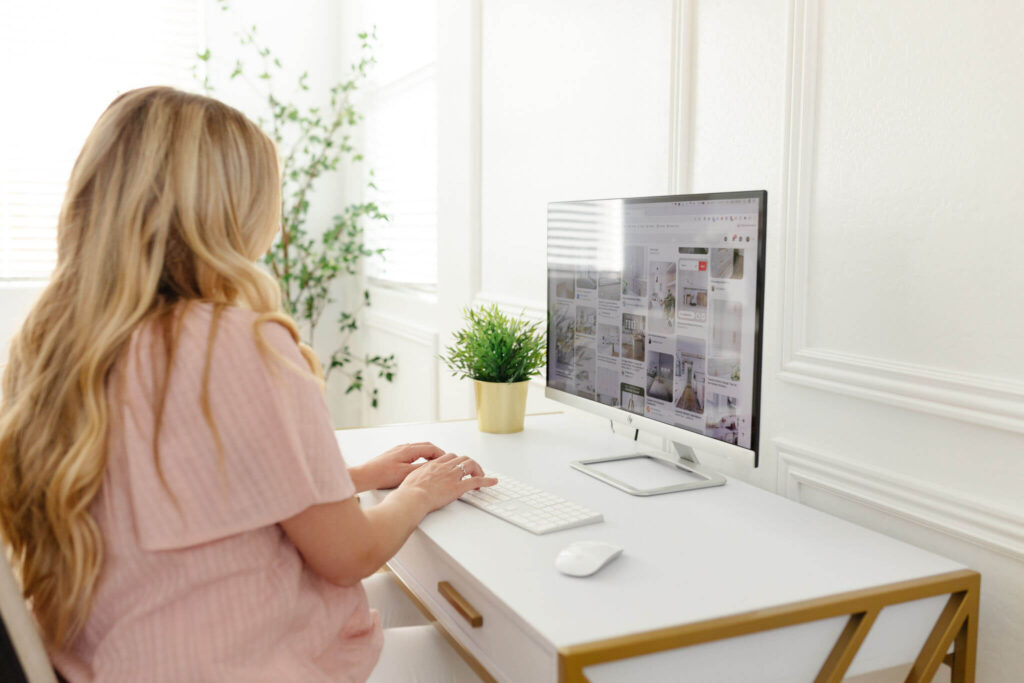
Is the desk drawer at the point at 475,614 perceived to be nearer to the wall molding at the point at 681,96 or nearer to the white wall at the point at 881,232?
the white wall at the point at 881,232

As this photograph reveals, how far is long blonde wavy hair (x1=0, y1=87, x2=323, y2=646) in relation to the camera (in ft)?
3.03

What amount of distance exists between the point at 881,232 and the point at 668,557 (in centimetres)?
62

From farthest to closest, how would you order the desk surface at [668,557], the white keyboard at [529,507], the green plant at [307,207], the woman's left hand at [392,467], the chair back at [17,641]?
the green plant at [307,207], the woman's left hand at [392,467], the white keyboard at [529,507], the desk surface at [668,557], the chair back at [17,641]

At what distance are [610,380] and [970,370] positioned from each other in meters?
0.63

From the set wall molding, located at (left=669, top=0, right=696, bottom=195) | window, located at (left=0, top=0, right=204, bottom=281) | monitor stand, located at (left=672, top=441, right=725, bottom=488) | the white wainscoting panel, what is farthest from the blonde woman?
window, located at (left=0, top=0, right=204, bottom=281)

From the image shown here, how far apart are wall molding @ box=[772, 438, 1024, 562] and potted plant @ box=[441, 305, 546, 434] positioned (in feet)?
1.80

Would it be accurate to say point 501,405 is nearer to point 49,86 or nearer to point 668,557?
point 668,557

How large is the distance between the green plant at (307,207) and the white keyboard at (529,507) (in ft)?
8.11

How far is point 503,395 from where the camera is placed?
1848mm

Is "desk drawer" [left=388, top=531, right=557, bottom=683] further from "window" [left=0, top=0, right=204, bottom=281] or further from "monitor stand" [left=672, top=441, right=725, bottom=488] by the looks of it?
"window" [left=0, top=0, right=204, bottom=281]

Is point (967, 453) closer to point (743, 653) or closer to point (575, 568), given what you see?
point (743, 653)

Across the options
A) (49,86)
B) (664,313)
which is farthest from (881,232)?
(49,86)

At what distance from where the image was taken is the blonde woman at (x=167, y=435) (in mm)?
919

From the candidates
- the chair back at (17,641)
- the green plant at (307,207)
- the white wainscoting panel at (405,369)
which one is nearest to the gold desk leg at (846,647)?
the chair back at (17,641)
